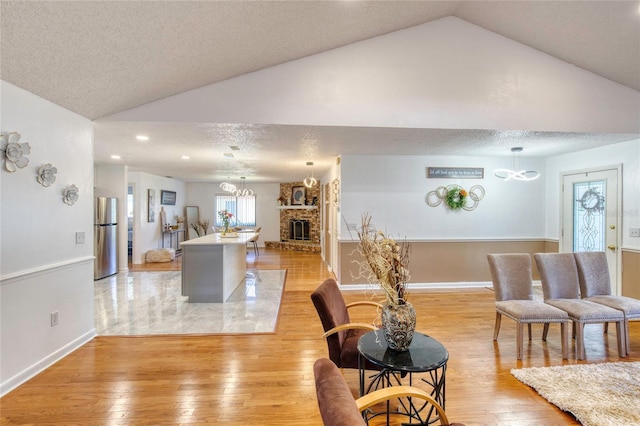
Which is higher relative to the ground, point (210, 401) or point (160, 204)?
point (160, 204)

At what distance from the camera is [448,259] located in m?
5.46

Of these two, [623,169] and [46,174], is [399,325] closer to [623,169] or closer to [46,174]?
[46,174]

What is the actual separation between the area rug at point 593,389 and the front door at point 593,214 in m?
2.49

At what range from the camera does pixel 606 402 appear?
84.8 inches

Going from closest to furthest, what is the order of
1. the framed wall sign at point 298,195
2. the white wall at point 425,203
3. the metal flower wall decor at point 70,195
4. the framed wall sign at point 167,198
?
the metal flower wall decor at point 70,195, the white wall at point 425,203, the framed wall sign at point 167,198, the framed wall sign at point 298,195

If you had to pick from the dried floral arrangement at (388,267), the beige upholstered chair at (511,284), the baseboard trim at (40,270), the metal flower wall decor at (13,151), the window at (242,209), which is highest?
the metal flower wall decor at (13,151)

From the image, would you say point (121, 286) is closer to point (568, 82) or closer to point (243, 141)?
point (243, 141)

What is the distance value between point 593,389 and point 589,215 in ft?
12.0

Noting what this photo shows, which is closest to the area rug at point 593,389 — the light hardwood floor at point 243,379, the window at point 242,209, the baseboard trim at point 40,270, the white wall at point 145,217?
the light hardwood floor at point 243,379

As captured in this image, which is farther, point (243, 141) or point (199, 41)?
point (243, 141)

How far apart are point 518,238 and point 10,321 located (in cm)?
697

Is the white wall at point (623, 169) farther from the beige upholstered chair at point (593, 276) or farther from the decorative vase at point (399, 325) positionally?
the decorative vase at point (399, 325)

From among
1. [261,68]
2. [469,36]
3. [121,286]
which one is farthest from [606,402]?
[121,286]

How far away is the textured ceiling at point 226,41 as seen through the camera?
2.14 m
